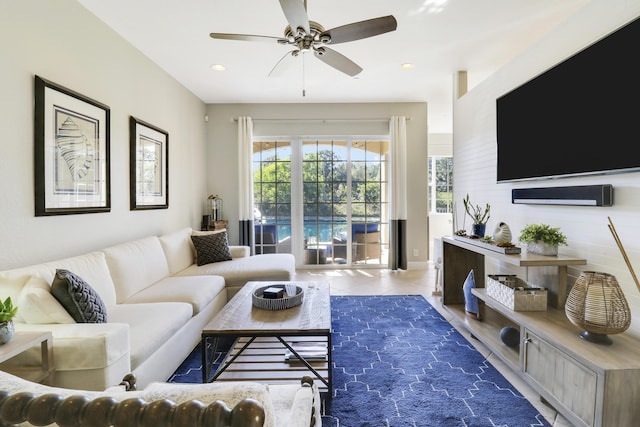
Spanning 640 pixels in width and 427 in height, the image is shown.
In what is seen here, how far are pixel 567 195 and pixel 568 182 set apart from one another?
13 centimetres

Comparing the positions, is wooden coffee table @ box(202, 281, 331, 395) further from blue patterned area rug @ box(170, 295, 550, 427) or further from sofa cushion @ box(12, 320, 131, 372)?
sofa cushion @ box(12, 320, 131, 372)

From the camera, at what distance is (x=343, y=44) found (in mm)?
3199

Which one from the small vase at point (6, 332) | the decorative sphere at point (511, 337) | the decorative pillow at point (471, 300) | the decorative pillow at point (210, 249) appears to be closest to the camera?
the small vase at point (6, 332)

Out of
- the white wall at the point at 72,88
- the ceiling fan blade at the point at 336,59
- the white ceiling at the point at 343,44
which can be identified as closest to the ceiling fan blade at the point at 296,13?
the ceiling fan blade at the point at 336,59

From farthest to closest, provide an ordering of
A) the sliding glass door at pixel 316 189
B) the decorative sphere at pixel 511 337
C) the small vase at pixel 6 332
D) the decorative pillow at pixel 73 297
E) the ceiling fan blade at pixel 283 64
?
the sliding glass door at pixel 316 189
the ceiling fan blade at pixel 283 64
the decorative sphere at pixel 511 337
the decorative pillow at pixel 73 297
the small vase at pixel 6 332

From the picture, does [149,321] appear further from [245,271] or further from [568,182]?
[568,182]

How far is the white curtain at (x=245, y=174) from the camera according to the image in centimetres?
513

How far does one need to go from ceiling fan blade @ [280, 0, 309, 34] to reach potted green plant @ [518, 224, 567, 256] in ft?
7.07

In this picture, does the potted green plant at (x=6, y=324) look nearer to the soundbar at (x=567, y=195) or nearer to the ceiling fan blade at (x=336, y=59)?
the ceiling fan blade at (x=336, y=59)

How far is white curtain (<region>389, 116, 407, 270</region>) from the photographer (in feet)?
16.8

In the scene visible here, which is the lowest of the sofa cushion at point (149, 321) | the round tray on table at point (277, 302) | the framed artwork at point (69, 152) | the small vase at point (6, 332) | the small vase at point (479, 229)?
the sofa cushion at point (149, 321)

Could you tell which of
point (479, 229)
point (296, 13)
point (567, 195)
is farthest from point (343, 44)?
point (567, 195)

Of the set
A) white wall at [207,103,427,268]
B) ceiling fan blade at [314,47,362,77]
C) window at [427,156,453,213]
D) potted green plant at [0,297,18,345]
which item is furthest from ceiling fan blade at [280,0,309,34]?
window at [427,156,453,213]

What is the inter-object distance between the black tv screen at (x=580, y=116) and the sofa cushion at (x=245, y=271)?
2.35 m
